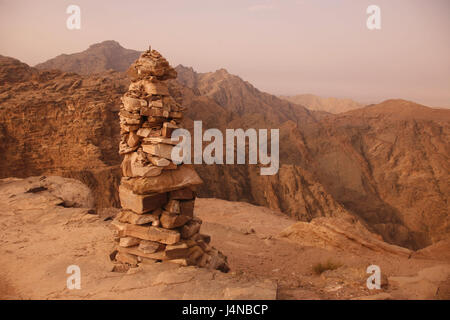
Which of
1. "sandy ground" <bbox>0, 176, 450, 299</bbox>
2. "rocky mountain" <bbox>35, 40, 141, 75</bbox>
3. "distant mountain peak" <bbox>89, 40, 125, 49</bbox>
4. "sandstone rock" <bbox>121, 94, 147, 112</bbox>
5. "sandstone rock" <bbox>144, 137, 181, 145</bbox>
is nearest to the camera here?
"sandy ground" <bbox>0, 176, 450, 299</bbox>

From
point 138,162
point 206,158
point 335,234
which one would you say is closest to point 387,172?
point 206,158

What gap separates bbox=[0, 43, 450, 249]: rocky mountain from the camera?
56.0ft

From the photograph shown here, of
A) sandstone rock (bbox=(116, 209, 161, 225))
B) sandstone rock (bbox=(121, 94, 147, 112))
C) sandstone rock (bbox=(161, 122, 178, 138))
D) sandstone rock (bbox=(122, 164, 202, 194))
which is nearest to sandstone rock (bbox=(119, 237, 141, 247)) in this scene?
sandstone rock (bbox=(116, 209, 161, 225))

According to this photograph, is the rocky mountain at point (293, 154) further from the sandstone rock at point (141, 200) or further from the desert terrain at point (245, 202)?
the sandstone rock at point (141, 200)

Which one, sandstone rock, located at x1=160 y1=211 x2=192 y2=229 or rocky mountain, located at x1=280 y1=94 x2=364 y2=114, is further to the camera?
rocky mountain, located at x1=280 y1=94 x2=364 y2=114

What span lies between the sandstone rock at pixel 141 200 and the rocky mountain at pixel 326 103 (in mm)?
68562

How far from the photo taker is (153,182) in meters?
4.91

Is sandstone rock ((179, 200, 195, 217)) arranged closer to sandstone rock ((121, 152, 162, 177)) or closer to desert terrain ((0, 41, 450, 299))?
sandstone rock ((121, 152, 162, 177))

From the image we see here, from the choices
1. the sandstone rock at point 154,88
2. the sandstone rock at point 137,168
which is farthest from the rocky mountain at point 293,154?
the sandstone rock at point 154,88

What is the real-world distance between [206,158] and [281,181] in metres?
5.68

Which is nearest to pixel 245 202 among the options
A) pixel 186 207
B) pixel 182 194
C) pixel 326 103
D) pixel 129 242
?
pixel 186 207

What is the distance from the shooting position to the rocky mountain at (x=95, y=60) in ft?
139

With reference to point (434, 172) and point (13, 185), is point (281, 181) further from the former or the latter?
point (13, 185)

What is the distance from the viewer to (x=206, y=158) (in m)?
21.3
